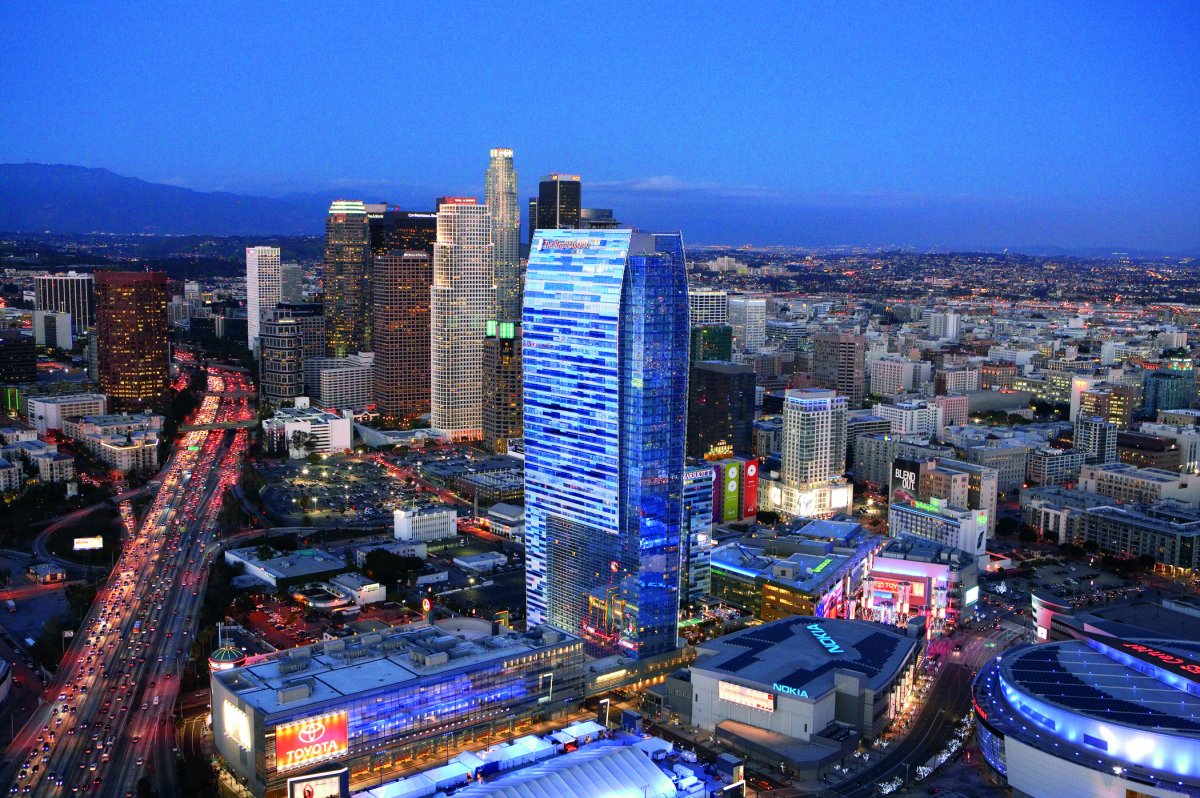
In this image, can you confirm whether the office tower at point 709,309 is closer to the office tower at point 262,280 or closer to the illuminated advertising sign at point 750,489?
the illuminated advertising sign at point 750,489

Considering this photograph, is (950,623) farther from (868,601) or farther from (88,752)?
(88,752)

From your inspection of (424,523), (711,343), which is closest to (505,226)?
(711,343)

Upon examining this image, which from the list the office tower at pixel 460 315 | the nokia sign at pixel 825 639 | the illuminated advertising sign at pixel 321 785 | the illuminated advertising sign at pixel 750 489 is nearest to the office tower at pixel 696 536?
the nokia sign at pixel 825 639

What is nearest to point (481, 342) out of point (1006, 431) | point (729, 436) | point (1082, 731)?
point (729, 436)

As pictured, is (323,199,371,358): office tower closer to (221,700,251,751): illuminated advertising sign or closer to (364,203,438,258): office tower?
(364,203,438,258): office tower

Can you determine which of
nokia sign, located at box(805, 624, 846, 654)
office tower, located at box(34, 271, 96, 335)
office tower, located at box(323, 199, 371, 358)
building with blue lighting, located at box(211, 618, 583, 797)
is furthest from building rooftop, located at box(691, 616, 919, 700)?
office tower, located at box(34, 271, 96, 335)

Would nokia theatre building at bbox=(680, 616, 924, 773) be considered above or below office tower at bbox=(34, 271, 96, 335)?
below
